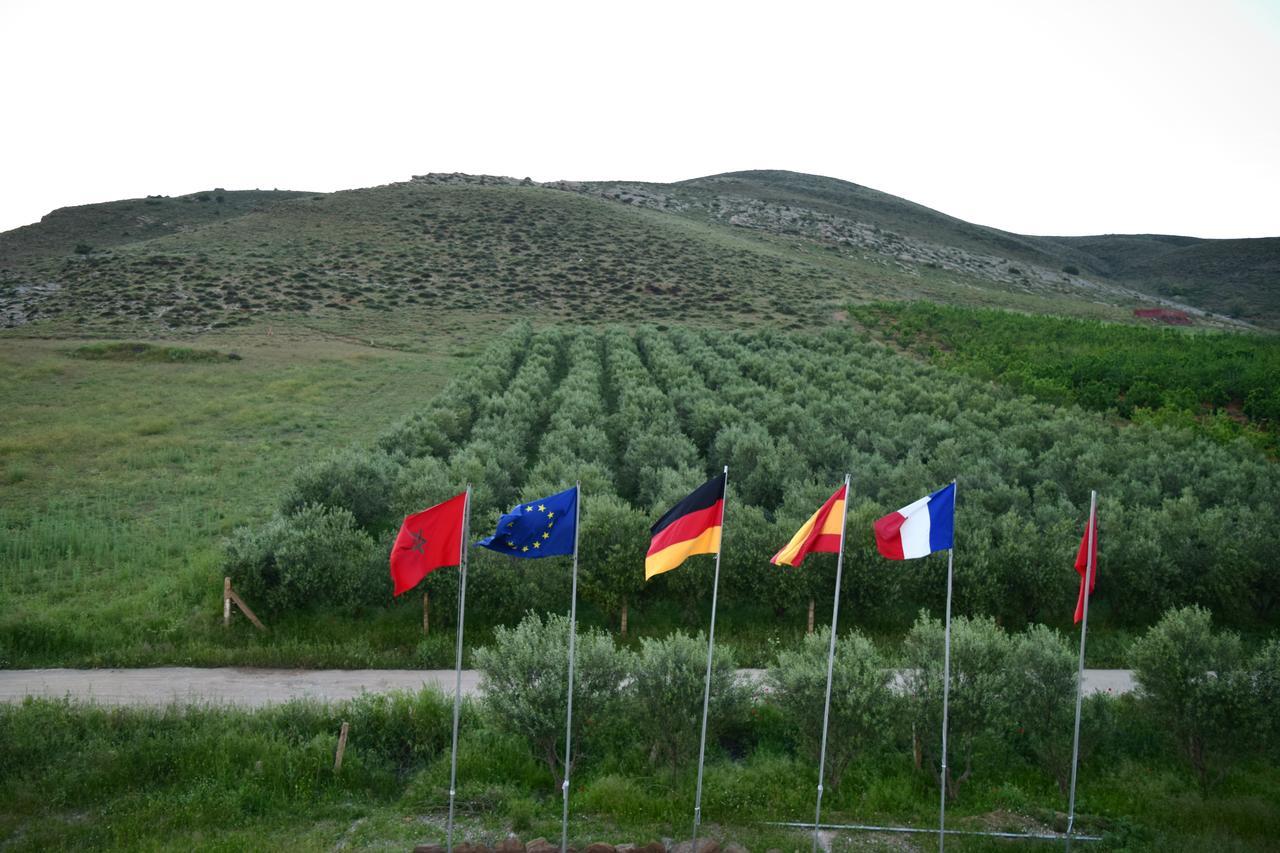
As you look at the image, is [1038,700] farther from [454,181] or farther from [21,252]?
[454,181]

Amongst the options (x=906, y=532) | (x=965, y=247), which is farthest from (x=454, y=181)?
(x=906, y=532)

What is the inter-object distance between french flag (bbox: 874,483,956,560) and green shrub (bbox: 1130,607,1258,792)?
5.42 m

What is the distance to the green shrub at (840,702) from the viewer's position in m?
12.0

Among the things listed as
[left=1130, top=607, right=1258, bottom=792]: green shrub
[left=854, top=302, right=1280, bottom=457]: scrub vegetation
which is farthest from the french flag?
[left=854, top=302, right=1280, bottom=457]: scrub vegetation

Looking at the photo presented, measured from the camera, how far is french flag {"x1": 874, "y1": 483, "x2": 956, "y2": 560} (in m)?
10.5

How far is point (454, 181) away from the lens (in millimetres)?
110750

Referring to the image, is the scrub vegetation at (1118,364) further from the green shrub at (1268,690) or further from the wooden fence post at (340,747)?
the wooden fence post at (340,747)

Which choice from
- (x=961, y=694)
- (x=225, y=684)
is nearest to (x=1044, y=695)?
(x=961, y=694)

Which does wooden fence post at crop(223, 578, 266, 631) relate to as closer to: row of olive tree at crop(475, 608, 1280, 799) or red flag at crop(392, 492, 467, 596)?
row of olive tree at crop(475, 608, 1280, 799)

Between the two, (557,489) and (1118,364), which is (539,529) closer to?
(557,489)

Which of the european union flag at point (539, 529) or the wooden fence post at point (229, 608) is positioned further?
the wooden fence post at point (229, 608)

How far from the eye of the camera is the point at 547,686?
12.2 metres

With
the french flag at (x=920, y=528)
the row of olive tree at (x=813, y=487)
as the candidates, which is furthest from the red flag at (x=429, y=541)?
the row of olive tree at (x=813, y=487)

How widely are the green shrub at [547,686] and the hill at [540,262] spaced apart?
53.1 meters
